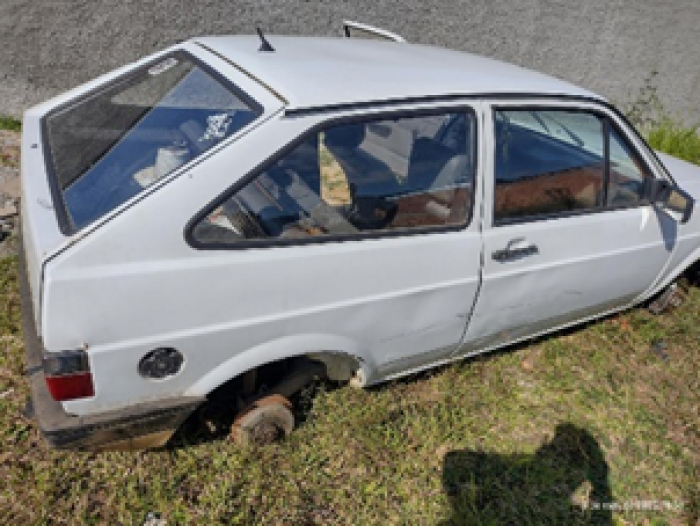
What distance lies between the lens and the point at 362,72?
232cm

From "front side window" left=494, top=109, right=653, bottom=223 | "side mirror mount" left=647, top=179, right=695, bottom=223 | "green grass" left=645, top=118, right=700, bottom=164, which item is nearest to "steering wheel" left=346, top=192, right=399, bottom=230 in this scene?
"front side window" left=494, top=109, right=653, bottom=223

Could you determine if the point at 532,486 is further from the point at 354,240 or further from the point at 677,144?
the point at 677,144

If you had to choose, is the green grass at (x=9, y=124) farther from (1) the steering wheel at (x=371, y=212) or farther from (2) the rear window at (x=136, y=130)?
(1) the steering wheel at (x=371, y=212)

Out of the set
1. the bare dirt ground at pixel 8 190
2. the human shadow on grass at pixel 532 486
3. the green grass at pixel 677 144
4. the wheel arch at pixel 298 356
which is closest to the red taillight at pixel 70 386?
the wheel arch at pixel 298 356

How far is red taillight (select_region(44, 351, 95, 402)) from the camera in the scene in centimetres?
176

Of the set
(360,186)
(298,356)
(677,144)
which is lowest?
(677,144)

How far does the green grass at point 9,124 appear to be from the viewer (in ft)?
15.3

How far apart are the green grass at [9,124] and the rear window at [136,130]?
2614mm

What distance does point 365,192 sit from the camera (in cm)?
230

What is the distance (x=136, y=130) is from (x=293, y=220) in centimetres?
78

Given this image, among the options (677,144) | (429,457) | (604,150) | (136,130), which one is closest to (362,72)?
(136,130)

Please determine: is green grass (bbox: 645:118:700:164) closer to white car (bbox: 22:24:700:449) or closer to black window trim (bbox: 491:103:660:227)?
black window trim (bbox: 491:103:660:227)

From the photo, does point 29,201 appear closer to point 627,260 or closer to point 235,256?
point 235,256

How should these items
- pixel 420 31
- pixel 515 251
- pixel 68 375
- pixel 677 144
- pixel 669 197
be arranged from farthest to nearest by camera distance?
pixel 677 144 → pixel 420 31 → pixel 669 197 → pixel 515 251 → pixel 68 375
